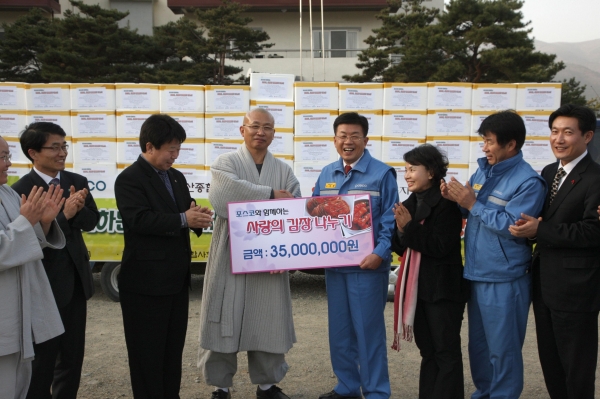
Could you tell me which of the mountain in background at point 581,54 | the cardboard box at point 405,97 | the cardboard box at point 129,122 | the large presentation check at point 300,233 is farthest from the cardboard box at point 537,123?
the mountain in background at point 581,54

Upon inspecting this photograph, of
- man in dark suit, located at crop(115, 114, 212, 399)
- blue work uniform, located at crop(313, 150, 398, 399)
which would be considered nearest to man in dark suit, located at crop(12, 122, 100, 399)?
man in dark suit, located at crop(115, 114, 212, 399)

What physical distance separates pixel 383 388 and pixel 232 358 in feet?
3.50

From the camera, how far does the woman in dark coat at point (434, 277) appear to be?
3385 mm

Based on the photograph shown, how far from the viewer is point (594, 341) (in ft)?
10.3

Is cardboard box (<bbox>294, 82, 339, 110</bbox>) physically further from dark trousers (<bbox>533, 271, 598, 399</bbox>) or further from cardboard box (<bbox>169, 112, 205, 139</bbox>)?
dark trousers (<bbox>533, 271, 598, 399</bbox>)

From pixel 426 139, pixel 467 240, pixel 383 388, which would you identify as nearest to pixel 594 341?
pixel 467 240

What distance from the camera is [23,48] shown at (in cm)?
1908

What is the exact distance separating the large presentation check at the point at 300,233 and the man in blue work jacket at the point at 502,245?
722 mm

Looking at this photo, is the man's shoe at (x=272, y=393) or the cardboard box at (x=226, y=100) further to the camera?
the cardboard box at (x=226, y=100)

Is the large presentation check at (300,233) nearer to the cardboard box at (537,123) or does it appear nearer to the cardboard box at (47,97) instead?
the cardboard box at (537,123)

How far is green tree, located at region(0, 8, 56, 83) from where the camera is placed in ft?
61.6

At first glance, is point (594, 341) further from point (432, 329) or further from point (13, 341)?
point (13, 341)

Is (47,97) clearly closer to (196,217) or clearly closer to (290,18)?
(196,217)

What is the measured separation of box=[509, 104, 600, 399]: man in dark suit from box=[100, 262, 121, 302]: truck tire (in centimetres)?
503
